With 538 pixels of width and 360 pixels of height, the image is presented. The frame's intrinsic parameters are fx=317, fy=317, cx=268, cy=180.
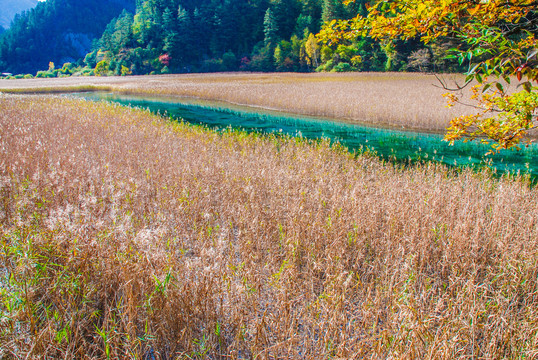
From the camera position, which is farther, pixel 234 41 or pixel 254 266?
pixel 234 41

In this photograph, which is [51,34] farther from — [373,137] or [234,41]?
[373,137]

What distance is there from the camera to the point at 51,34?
430ft

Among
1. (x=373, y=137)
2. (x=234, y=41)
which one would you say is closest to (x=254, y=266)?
(x=373, y=137)

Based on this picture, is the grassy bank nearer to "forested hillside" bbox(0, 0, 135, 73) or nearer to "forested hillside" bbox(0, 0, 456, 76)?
"forested hillside" bbox(0, 0, 456, 76)

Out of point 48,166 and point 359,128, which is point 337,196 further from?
point 359,128

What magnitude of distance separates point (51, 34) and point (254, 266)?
167680mm

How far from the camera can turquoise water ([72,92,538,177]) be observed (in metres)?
9.96

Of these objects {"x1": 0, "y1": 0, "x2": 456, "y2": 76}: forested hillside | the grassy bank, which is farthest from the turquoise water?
{"x1": 0, "y1": 0, "x2": 456, "y2": 76}: forested hillside

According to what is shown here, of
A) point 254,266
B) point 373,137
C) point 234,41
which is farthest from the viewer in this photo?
point 234,41

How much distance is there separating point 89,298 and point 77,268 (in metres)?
0.38

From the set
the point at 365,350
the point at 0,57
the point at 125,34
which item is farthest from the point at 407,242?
the point at 0,57

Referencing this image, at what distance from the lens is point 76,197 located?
475cm

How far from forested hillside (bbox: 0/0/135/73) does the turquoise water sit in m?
130

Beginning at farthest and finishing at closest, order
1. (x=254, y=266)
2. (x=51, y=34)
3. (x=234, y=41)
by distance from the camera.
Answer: (x=51, y=34)
(x=234, y=41)
(x=254, y=266)
